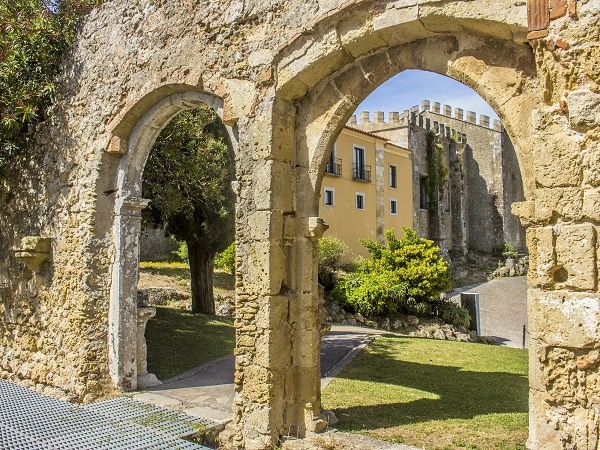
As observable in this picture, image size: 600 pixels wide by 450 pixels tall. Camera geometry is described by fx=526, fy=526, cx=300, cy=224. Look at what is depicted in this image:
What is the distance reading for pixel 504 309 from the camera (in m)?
20.2

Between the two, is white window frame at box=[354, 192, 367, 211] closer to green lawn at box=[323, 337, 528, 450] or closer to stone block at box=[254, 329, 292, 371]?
green lawn at box=[323, 337, 528, 450]

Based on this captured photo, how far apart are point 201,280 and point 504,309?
12381 mm

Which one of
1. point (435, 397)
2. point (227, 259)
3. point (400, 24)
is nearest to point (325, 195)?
point (227, 259)

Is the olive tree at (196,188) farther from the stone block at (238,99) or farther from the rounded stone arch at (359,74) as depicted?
the rounded stone arch at (359,74)

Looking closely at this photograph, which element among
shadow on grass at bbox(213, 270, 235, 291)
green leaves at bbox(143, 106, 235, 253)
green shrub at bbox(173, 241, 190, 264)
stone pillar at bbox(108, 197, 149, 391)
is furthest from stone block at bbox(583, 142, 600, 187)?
green shrub at bbox(173, 241, 190, 264)

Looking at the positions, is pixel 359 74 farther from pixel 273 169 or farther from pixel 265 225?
pixel 265 225

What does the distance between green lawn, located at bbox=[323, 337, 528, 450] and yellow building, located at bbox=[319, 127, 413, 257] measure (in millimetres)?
12213

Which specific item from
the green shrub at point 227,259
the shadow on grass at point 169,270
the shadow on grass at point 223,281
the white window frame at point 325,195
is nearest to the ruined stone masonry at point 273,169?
the shadow on grass at point 223,281

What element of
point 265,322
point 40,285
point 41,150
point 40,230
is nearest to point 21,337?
point 40,285

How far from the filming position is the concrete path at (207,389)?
19.3 ft

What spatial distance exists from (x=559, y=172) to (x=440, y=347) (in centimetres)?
871

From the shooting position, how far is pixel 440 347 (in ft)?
37.4

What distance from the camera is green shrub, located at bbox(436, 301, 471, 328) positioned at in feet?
54.1

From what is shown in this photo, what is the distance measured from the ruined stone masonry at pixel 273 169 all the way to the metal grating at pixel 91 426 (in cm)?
52
